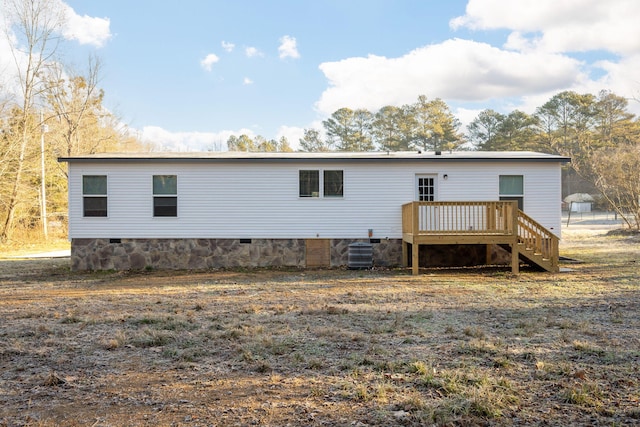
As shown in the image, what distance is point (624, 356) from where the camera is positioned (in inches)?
178

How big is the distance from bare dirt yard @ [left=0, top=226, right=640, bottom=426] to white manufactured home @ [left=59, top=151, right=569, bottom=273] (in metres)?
3.48

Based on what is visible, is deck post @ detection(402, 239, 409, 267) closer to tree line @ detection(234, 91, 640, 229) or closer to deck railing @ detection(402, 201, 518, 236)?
deck railing @ detection(402, 201, 518, 236)

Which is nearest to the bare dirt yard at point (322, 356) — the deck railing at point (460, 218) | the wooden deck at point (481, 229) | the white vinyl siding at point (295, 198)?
the wooden deck at point (481, 229)

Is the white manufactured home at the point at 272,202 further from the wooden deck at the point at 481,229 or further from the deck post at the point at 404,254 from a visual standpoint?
the wooden deck at the point at 481,229

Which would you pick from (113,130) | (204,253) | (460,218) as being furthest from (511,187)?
(113,130)

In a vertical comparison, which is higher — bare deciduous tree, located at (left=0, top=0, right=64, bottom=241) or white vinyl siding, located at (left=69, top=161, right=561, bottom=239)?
bare deciduous tree, located at (left=0, top=0, right=64, bottom=241)

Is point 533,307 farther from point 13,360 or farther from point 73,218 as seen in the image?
point 73,218

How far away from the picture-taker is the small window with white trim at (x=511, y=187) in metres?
12.6

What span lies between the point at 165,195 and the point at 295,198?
11.7ft

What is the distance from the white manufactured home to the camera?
12398 mm

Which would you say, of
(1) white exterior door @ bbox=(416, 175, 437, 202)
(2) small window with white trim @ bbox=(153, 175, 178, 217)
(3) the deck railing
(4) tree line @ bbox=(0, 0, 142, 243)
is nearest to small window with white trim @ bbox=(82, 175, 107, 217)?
(2) small window with white trim @ bbox=(153, 175, 178, 217)

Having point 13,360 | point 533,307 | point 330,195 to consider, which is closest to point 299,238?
point 330,195

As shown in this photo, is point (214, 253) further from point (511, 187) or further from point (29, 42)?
point (29, 42)

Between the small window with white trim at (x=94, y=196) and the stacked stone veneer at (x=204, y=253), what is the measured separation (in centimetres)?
78
